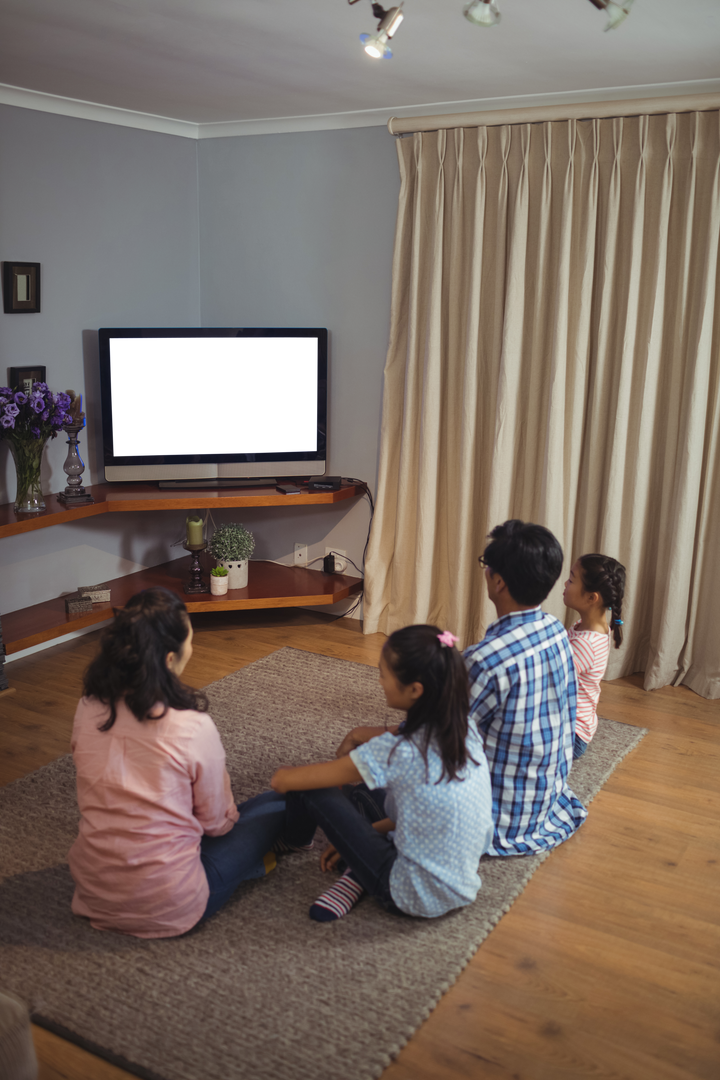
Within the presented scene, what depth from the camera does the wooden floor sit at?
179cm

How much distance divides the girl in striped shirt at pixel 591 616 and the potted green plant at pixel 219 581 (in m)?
1.79

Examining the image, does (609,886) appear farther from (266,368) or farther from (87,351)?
→ (87,351)

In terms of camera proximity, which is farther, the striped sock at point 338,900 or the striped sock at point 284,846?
the striped sock at point 284,846

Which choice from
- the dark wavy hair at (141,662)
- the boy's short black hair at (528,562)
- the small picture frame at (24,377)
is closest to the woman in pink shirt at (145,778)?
the dark wavy hair at (141,662)

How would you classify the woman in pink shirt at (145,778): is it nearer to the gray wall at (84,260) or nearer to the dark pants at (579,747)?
the dark pants at (579,747)

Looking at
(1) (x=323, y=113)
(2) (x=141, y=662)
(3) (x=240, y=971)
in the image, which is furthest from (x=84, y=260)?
(3) (x=240, y=971)

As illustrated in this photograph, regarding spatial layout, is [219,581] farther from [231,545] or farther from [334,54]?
[334,54]

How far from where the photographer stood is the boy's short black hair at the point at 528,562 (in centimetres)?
232

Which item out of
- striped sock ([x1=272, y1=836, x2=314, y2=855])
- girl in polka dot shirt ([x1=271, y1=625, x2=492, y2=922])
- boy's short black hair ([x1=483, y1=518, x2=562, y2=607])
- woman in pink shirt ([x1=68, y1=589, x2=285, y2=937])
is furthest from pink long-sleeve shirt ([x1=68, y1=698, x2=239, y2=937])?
boy's short black hair ([x1=483, y1=518, x2=562, y2=607])

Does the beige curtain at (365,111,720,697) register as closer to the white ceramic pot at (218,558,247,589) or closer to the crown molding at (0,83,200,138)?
the white ceramic pot at (218,558,247,589)

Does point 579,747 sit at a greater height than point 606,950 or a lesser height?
greater

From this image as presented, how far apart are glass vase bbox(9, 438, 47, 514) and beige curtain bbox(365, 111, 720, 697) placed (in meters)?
1.54

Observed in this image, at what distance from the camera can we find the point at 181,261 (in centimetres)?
441

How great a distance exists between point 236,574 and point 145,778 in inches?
89.2
